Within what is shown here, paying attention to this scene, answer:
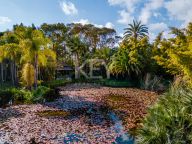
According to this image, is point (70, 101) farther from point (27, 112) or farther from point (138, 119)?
point (138, 119)

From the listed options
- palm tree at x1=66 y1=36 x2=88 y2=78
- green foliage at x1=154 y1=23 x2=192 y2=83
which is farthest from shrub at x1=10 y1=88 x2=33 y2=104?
palm tree at x1=66 y1=36 x2=88 y2=78

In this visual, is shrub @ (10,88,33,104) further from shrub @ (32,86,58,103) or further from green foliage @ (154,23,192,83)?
green foliage @ (154,23,192,83)

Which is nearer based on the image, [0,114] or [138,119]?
[138,119]

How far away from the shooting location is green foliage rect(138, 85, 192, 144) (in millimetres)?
8359

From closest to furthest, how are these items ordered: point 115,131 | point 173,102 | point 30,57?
1. point 173,102
2. point 115,131
3. point 30,57

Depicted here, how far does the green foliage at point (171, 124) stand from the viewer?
27.4 ft

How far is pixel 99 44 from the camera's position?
2483 inches

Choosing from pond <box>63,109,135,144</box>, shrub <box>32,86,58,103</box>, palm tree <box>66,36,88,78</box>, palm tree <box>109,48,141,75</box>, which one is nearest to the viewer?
pond <box>63,109,135,144</box>

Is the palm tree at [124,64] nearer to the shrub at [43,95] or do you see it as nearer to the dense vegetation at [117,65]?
the dense vegetation at [117,65]

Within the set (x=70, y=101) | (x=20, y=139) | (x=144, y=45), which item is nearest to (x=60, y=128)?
(x=20, y=139)

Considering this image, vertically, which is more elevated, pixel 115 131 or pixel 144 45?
pixel 144 45

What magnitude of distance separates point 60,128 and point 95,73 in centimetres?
3159

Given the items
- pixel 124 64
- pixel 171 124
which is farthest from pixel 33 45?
pixel 171 124

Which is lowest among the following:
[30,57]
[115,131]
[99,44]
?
[115,131]
